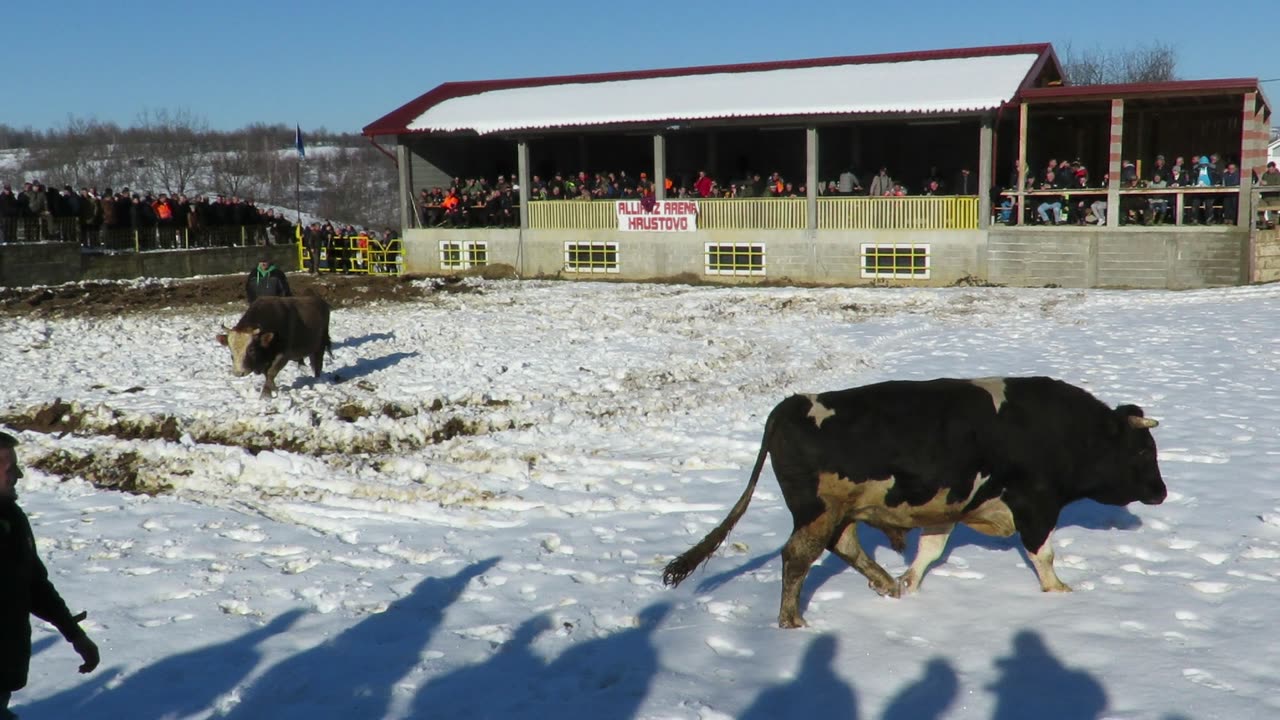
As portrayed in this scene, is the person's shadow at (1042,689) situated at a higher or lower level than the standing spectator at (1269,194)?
lower

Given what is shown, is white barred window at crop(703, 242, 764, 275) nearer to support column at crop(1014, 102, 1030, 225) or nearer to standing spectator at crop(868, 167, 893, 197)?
standing spectator at crop(868, 167, 893, 197)

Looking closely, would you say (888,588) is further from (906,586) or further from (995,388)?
(995,388)

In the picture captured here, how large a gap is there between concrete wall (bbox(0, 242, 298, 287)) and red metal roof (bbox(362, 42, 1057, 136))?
554cm

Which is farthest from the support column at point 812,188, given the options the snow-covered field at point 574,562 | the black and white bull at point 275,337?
the black and white bull at point 275,337

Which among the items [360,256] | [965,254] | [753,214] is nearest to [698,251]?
[753,214]

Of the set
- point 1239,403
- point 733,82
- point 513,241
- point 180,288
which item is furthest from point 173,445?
point 733,82

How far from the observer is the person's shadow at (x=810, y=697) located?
461 centimetres

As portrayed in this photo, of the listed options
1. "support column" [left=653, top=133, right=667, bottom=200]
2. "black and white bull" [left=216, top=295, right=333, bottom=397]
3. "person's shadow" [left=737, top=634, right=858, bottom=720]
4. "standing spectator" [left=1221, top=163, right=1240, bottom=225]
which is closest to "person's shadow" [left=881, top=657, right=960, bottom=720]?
"person's shadow" [left=737, top=634, right=858, bottom=720]

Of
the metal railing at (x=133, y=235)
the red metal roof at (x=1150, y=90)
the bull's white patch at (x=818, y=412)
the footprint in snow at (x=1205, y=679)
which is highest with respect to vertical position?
the red metal roof at (x=1150, y=90)

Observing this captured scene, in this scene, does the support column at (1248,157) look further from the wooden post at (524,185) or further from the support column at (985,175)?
the wooden post at (524,185)

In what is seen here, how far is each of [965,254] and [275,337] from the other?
54.2ft

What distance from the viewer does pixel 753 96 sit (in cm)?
2809

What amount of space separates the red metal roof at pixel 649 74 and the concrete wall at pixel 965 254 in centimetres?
441

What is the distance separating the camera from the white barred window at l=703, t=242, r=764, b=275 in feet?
86.1
